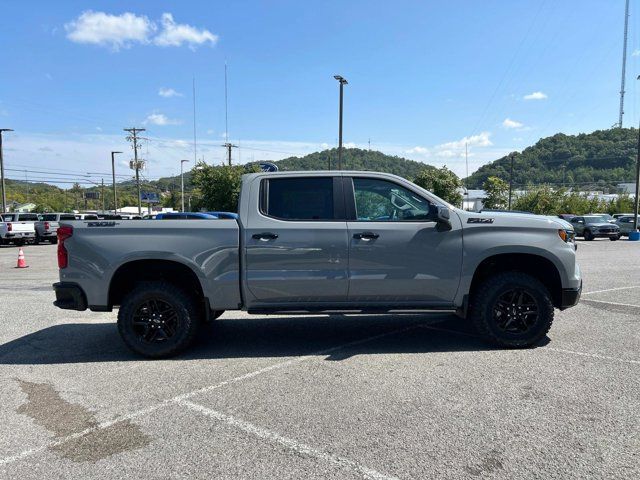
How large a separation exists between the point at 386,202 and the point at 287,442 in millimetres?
2892

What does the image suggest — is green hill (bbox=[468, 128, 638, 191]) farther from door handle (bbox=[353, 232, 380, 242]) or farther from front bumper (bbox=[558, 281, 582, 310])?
door handle (bbox=[353, 232, 380, 242])

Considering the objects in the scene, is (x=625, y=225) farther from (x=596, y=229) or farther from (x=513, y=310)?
(x=513, y=310)

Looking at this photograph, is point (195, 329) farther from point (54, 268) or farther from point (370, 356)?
point (54, 268)

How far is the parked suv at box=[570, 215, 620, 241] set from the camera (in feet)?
93.7

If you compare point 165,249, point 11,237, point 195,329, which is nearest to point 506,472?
point 195,329

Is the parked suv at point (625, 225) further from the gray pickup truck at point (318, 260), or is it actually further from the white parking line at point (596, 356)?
the gray pickup truck at point (318, 260)

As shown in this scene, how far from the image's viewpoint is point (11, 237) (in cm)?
2675

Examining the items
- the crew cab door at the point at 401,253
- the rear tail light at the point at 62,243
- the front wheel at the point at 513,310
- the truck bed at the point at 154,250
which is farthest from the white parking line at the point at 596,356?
the rear tail light at the point at 62,243

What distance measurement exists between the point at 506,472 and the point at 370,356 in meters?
2.33

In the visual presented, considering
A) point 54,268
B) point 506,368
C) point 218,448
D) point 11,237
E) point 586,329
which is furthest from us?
point 11,237

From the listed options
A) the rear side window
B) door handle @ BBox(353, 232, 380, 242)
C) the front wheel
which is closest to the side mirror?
door handle @ BBox(353, 232, 380, 242)

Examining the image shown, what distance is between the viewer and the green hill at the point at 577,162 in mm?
80938

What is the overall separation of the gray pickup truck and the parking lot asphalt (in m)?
0.52

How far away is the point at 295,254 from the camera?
5043 mm
